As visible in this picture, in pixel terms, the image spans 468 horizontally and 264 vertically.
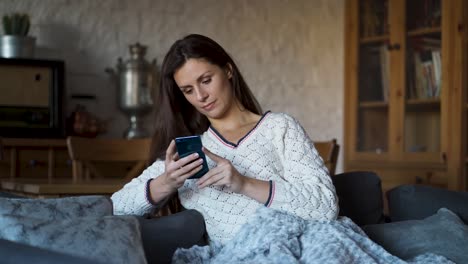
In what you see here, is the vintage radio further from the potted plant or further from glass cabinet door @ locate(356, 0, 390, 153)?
glass cabinet door @ locate(356, 0, 390, 153)

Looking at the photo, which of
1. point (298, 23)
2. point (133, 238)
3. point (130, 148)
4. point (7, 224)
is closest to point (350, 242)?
point (133, 238)

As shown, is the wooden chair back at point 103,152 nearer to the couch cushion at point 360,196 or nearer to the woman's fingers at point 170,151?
the couch cushion at point 360,196

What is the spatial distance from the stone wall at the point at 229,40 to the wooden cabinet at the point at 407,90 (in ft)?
1.76

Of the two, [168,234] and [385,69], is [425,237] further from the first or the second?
[385,69]

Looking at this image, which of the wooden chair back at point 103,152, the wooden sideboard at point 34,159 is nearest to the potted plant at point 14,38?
the wooden sideboard at point 34,159

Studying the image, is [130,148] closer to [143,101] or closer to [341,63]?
[143,101]

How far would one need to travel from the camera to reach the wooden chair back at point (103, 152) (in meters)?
3.30

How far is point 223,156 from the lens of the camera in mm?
2184

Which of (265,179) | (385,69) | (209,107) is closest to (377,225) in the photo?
(265,179)

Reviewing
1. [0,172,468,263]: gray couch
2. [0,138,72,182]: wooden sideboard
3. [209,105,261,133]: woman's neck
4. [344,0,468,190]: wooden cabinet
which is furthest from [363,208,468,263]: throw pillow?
[0,138,72,182]: wooden sideboard

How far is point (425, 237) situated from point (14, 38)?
8.97ft

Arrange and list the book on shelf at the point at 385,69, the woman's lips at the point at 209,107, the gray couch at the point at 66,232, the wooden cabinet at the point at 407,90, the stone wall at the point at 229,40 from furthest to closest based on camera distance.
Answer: the book on shelf at the point at 385,69
the stone wall at the point at 229,40
the wooden cabinet at the point at 407,90
the woman's lips at the point at 209,107
the gray couch at the point at 66,232

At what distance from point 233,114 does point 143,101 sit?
7.27ft

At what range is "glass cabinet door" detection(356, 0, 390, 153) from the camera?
464cm
